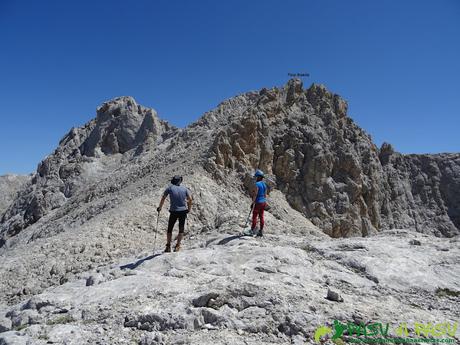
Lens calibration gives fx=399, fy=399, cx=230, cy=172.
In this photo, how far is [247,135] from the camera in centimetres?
3206

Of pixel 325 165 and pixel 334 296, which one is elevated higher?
pixel 325 165

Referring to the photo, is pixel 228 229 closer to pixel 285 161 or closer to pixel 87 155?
pixel 285 161

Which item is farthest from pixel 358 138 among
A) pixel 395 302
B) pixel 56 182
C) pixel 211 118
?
pixel 395 302

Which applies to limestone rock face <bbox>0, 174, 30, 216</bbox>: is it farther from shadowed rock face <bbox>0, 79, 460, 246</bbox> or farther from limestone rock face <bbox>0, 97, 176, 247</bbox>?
shadowed rock face <bbox>0, 79, 460, 246</bbox>

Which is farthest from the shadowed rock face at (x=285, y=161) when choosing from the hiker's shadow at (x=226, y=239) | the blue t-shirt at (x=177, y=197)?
the blue t-shirt at (x=177, y=197)

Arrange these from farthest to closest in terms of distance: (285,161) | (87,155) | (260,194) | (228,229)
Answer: (87,155), (285,161), (228,229), (260,194)

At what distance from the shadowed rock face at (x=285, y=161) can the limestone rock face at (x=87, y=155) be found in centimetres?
13

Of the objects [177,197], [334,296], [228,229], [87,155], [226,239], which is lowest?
[334,296]

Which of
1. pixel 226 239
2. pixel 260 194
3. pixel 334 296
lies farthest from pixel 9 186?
pixel 334 296

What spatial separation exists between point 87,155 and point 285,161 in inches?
1017

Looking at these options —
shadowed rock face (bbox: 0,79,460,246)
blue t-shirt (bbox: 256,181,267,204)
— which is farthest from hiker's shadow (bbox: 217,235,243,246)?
shadowed rock face (bbox: 0,79,460,246)

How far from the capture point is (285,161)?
112 ft

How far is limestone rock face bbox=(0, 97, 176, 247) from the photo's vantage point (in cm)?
4075

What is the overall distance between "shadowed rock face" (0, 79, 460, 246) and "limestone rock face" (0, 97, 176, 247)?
0.13 meters
